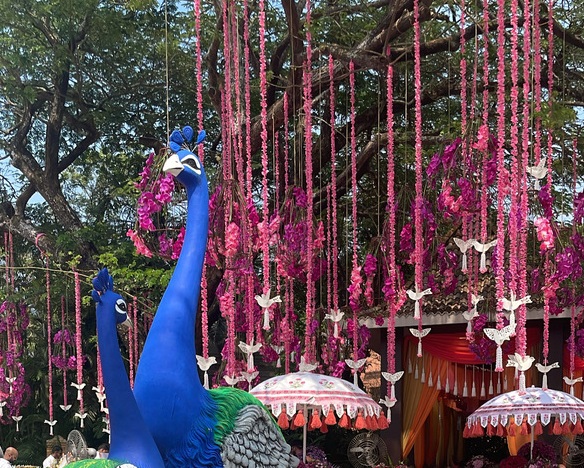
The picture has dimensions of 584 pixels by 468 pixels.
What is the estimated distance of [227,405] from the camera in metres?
4.23

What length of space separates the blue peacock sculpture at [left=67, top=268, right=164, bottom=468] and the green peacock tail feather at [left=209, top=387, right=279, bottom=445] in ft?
1.13

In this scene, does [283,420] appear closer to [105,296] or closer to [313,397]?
[313,397]

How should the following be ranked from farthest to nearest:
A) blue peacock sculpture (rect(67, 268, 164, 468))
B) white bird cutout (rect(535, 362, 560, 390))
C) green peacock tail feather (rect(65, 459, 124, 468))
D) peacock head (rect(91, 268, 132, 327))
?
white bird cutout (rect(535, 362, 560, 390)) < peacock head (rect(91, 268, 132, 327)) < blue peacock sculpture (rect(67, 268, 164, 468)) < green peacock tail feather (rect(65, 459, 124, 468))

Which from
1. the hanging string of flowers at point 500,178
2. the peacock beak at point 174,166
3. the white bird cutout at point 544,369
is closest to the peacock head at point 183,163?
the peacock beak at point 174,166

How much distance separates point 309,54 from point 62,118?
560cm

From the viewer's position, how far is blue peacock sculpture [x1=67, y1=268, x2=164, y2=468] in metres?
3.75

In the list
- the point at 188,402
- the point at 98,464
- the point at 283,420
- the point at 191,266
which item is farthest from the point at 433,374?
the point at 98,464

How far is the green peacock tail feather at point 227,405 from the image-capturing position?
4113mm

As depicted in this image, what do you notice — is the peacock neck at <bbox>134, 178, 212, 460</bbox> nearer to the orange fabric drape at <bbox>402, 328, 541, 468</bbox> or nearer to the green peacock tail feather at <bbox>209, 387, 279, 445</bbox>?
the green peacock tail feather at <bbox>209, 387, 279, 445</bbox>

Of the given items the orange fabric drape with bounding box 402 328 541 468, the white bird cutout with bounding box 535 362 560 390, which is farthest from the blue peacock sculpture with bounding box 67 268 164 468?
the orange fabric drape with bounding box 402 328 541 468

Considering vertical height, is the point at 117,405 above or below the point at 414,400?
above

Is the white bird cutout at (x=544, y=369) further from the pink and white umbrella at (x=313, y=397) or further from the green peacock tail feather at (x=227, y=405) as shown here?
the green peacock tail feather at (x=227, y=405)

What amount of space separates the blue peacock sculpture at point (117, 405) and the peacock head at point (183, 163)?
0.76 meters

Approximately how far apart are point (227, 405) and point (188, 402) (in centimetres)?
24
